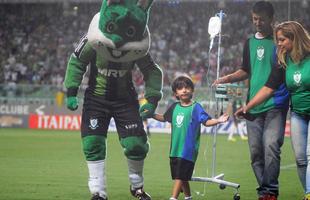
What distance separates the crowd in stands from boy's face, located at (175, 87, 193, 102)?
58.2 feet

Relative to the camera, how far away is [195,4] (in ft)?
76.6

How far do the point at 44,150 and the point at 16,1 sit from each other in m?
12.6

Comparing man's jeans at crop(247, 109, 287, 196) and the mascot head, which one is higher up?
the mascot head

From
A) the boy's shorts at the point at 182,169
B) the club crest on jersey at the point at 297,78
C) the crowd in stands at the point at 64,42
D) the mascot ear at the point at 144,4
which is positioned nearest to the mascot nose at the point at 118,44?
the mascot ear at the point at 144,4

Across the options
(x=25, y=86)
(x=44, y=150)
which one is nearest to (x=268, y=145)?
(x=44, y=150)

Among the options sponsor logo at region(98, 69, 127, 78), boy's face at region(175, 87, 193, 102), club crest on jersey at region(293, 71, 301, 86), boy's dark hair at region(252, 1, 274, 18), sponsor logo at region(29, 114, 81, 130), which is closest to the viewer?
club crest on jersey at region(293, 71, 301, 86)

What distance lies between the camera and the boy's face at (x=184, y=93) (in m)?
8.52

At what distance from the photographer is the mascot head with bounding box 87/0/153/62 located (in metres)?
8.34

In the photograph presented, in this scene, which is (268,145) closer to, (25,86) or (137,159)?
(137,159)

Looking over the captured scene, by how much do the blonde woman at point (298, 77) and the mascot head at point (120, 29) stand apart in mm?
1534

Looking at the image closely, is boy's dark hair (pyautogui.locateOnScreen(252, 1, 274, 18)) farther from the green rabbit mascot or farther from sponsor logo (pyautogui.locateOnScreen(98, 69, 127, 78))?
sponsor logo (pyautogui.locateOnScreen(98, 69, 127, 78))

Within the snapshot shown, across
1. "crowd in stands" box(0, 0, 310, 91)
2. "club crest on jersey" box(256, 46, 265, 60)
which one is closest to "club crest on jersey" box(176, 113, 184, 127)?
"club crest on jersey" box(256, 46, 265, 60)

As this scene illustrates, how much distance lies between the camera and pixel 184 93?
852 cm

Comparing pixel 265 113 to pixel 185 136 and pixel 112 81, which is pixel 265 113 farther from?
pixel 112 81
